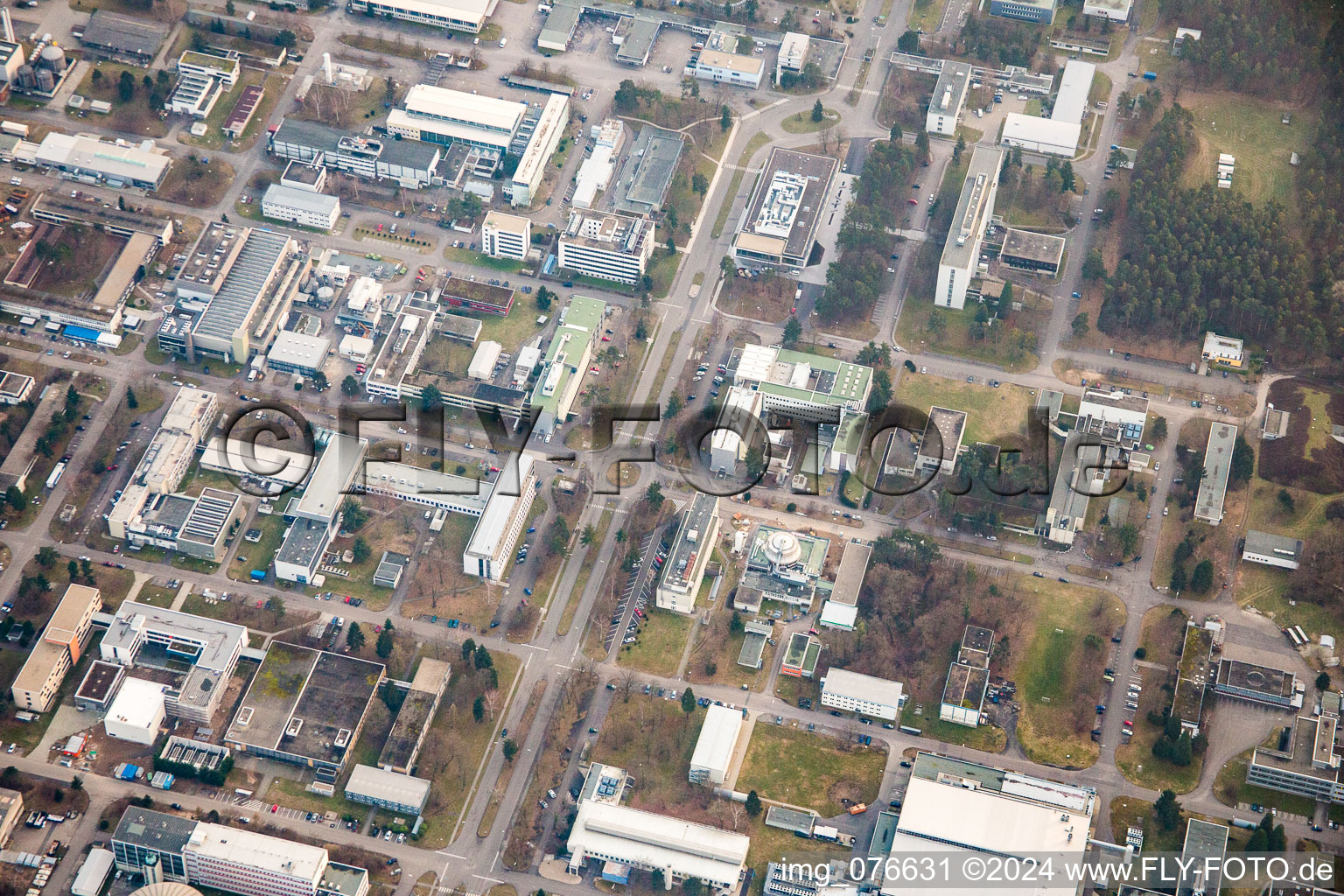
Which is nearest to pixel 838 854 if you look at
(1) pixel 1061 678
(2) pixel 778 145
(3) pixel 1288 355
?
(1) pixel 1061 678

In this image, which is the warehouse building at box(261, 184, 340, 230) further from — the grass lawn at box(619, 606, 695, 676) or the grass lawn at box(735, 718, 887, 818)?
the grass lawn at box(735, 718, 887, 818)

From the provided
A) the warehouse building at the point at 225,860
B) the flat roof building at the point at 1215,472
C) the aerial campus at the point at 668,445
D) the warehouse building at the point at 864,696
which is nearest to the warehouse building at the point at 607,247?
the aerial campus at the point at 668,445

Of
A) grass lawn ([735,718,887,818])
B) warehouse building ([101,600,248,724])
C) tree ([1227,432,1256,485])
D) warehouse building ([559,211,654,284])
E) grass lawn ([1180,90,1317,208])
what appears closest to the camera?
grass lawn ([735,718,887,818])

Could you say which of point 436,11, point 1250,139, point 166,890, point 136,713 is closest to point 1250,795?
point 1250,139

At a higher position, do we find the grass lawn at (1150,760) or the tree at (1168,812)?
the grass lawn at (1150,760)

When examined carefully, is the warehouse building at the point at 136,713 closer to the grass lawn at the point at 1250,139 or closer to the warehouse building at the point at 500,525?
the warehouse building at the point at 500,525

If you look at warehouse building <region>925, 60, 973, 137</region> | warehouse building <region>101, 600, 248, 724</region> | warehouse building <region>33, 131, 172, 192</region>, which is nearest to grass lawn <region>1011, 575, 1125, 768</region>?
warehouse building <region>925, 60, 973, 137</region>

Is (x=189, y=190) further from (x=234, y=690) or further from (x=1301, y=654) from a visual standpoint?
(x=1301, y=654)

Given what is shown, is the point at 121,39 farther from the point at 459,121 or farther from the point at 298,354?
the point at 298,354
